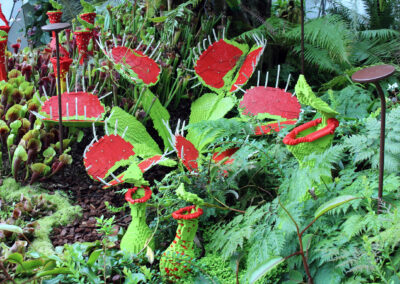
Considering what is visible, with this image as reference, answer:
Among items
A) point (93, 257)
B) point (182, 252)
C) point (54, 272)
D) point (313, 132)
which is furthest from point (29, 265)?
point (313, 132)

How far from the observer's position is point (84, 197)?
228cm

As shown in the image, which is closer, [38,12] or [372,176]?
[372,176]

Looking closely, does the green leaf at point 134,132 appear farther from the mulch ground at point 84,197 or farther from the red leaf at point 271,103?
the red leaf at point 271,103

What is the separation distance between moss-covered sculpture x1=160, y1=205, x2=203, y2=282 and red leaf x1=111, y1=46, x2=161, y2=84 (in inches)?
40.0

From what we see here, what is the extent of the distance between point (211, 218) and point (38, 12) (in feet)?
13.6

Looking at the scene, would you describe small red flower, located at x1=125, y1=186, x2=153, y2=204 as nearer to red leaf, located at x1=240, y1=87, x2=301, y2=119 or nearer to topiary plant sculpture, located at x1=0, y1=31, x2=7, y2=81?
red leaf, located at x1=240, y1=87, x2=301, y2=119

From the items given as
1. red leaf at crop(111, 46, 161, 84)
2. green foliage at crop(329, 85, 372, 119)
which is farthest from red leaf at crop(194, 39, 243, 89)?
green foliage at crop(329, 85, 372, 119)

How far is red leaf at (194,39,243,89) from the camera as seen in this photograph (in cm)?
269

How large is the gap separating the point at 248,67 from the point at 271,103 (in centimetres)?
32

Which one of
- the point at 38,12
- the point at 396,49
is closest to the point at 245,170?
the point at 396,49

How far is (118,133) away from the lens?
2.29 m

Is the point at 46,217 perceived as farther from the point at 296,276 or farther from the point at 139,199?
the point at 296,276

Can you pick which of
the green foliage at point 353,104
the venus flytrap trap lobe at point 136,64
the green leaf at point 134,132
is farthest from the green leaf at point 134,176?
the green foliage at point 353,104

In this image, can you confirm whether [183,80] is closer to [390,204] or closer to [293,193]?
[293,193]
